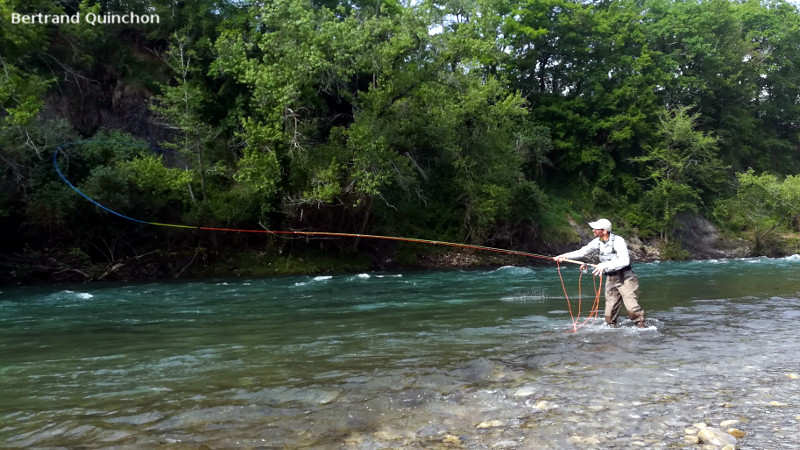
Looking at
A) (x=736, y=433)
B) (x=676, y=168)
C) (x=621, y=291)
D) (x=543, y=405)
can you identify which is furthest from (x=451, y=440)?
(x=676, y=168)

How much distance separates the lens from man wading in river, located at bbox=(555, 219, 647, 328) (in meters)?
9.07

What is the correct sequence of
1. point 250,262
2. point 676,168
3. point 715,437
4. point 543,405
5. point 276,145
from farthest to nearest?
point 676,168 < point 250,262 < point 276,145 < point 543,405 < point 715,437

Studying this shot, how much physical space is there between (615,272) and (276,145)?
14.7 metres

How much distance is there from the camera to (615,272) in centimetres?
928

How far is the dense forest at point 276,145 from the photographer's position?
19.8 metres

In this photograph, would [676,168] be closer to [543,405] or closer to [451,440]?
[543,405]

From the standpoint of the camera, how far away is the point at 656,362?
6.86 metres

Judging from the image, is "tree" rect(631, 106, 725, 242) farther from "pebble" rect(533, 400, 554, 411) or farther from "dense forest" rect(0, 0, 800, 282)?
"pebble" rect(533, 400, 554, 411)

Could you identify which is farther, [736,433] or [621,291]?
[621,291]

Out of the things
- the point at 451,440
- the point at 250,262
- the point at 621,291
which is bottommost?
the point at 250,262

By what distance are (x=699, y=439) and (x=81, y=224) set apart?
832 inches

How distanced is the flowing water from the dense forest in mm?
8289

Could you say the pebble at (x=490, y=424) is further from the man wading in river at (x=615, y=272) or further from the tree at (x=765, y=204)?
the tree at (x=765, y=204)

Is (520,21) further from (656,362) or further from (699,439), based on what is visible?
(699,439)
